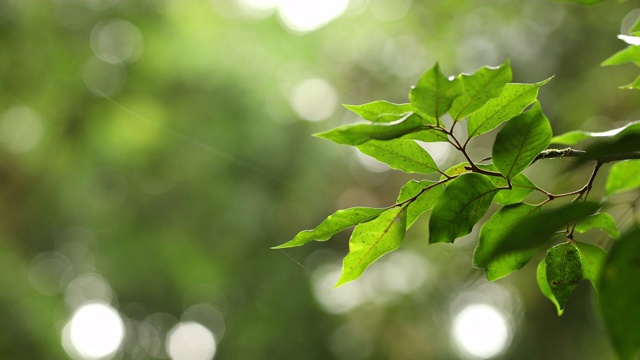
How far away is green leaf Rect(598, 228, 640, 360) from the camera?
22cm

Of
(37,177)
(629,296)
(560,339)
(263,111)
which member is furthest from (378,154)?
(37,177)

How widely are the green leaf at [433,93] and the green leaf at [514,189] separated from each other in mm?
69

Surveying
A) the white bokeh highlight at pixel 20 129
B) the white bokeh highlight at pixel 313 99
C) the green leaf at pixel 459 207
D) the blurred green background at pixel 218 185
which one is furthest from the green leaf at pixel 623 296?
the white bokeh highlight at pixel 20 129

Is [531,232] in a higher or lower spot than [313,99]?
lower

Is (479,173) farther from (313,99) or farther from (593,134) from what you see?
(313,99)

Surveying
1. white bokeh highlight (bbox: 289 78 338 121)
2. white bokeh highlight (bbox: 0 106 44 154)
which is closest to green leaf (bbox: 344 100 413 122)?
white bokeh highlight (bbox: 289 78 338 121)

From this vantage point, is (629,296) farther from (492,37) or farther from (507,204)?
(492,37)

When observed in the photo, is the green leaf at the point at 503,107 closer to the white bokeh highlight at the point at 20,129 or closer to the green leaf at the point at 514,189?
the green leaf at the point at 514,189

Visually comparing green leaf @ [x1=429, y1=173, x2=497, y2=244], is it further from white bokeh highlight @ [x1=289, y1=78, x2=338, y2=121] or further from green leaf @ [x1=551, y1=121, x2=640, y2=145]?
white bokeh highlight @ [x1=289, y1=78, x2=338, y2=121]

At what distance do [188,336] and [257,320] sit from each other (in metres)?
0.60

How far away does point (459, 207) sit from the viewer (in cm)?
35

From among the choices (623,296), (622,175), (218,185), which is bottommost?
(623,296)

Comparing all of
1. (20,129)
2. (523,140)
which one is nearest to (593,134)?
(523,140)

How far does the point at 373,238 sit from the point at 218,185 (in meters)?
2.35
